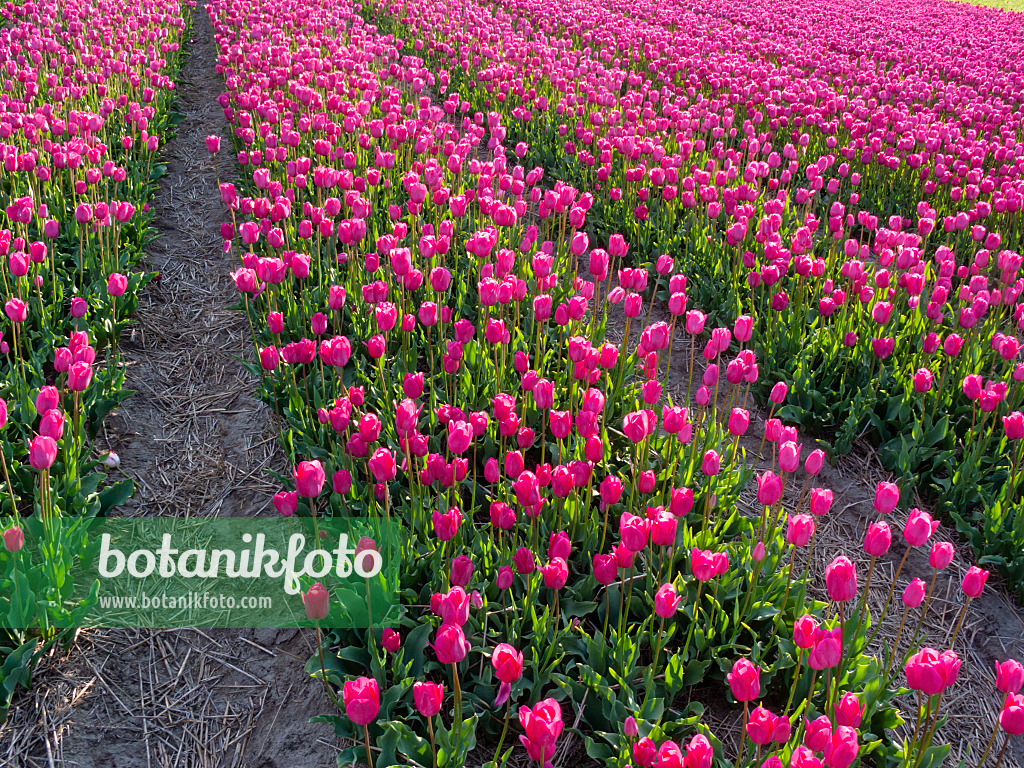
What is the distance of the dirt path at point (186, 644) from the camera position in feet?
7.46

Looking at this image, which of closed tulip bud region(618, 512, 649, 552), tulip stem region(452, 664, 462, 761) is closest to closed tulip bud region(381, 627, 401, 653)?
tulip stem region(452, 664, 462, 761)

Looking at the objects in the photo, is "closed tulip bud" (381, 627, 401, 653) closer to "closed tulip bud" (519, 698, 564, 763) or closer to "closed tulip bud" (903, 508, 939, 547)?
"closed tulip bud" (519, 698, 564, 763)

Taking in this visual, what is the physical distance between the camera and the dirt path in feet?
7.46

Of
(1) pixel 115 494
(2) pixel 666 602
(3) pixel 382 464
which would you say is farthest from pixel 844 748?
(1) pixel 115 494

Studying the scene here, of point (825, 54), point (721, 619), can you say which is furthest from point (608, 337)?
point (825, 54)

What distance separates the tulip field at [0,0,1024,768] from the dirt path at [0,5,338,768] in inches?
5.1

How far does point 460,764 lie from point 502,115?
23.2ft

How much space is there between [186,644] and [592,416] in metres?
1.60

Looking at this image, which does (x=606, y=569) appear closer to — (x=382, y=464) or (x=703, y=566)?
(x=703, y=566)

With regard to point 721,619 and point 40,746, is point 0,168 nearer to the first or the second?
point 40,746

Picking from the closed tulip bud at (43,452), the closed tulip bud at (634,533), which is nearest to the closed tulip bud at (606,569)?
the closed tulip bud at (634,533)

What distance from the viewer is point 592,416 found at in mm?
2430

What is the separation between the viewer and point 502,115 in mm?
7988

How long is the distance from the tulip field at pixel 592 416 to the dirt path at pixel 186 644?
0.42 ft
